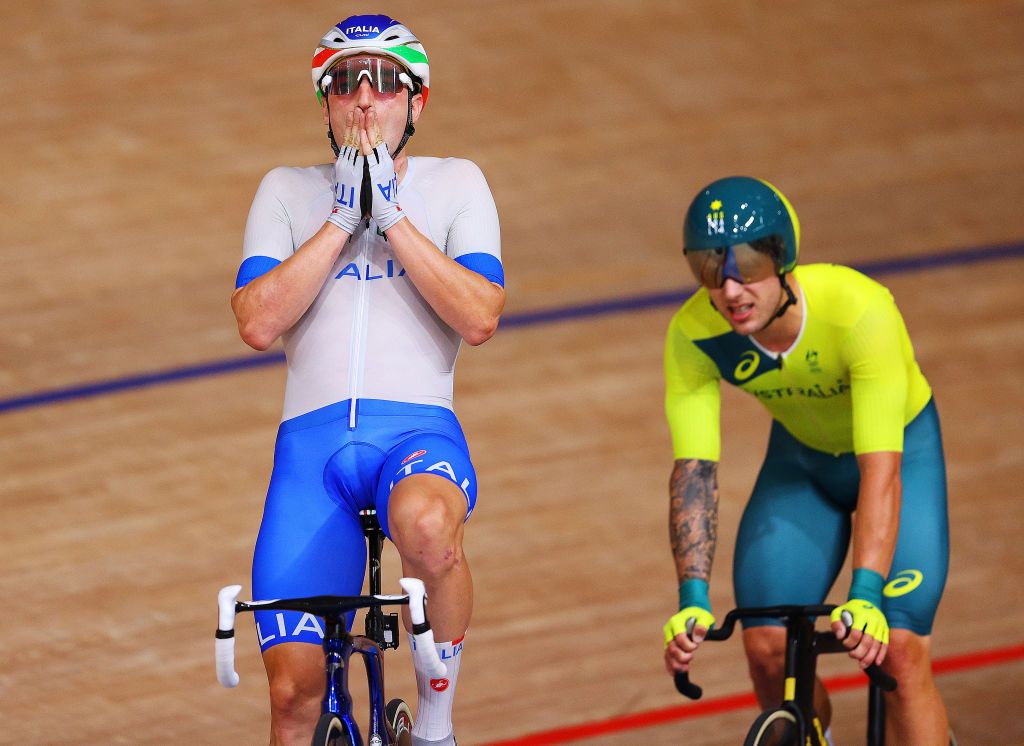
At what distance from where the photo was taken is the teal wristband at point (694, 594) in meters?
2.91

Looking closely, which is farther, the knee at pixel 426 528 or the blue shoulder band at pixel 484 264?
the blue shoulder band at pixel 484 264

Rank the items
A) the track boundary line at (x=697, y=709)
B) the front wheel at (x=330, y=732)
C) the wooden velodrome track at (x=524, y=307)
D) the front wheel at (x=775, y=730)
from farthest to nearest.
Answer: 1. the wooden velodrome track at (x=524, y=307)
2. the track boundary line at (x=697, y=709)
3. the front wheel at (x=775, y=730)
4. the front wheel at (x=330, y=732)

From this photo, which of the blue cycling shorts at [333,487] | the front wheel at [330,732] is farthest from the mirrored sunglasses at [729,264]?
the front wheel at [330,732]

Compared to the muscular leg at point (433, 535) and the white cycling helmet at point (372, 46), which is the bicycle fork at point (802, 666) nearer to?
the muscular leg at point (433, 535)

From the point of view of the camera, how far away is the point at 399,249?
2789 mm

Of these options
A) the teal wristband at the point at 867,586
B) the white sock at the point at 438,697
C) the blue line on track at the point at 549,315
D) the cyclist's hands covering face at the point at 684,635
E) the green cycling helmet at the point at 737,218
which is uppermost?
the blue line on track at the point at 549,315

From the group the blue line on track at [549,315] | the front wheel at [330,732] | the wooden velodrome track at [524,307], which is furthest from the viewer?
the blue line on track at [549,315]

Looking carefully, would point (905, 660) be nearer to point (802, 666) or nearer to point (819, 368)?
point (802, 666)

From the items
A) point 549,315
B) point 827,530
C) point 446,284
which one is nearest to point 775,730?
point 827,530

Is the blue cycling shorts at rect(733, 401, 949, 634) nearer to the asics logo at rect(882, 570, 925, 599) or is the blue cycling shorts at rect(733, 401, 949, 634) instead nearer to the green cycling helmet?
the asics logo at rect(882, 570, 925, 599)

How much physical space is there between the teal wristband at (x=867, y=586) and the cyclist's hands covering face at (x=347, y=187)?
1.04m

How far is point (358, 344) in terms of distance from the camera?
2910 millimetres

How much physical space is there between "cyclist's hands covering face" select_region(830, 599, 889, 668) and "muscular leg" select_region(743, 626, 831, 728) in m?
0.27

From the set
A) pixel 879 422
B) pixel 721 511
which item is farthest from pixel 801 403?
pixel 721 511
